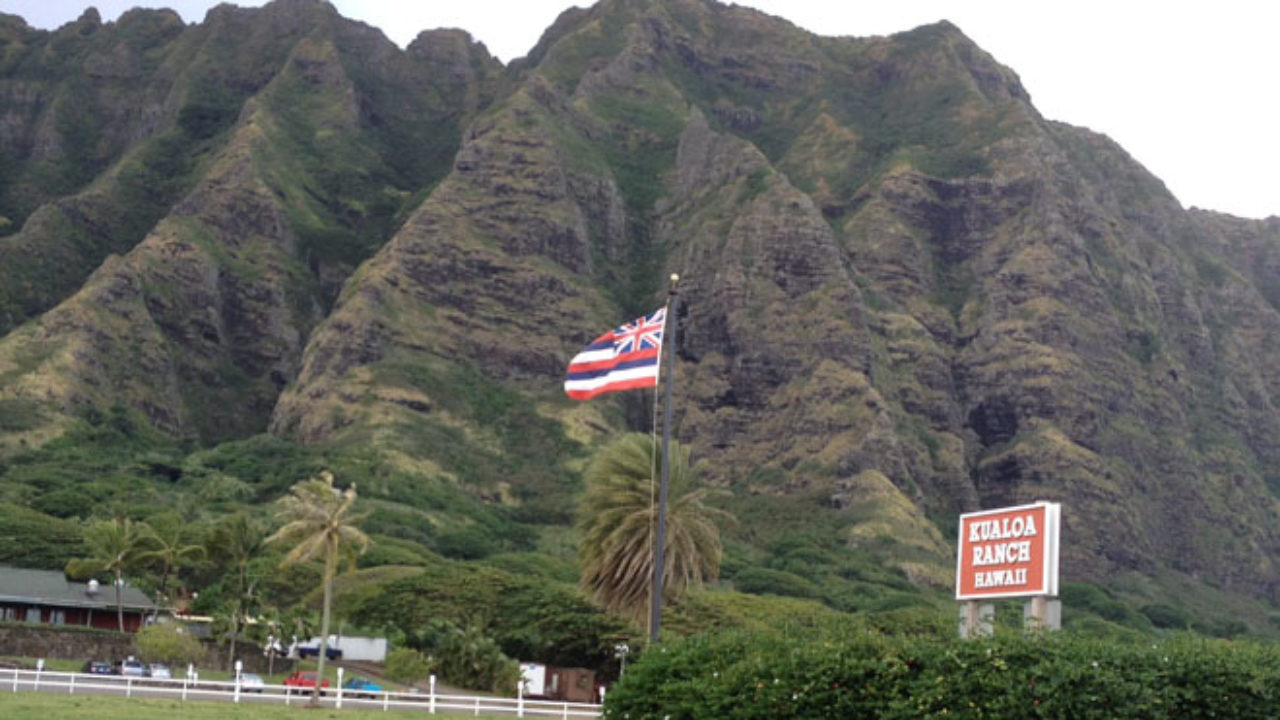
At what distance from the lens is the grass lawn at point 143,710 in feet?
139

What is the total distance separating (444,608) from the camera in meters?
119

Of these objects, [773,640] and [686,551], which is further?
[686,551]

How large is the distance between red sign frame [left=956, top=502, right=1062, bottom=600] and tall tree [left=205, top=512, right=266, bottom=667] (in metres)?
57.8

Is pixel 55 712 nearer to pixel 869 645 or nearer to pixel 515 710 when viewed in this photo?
pixel 515 710

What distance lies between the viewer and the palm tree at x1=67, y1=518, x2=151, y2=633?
328ft

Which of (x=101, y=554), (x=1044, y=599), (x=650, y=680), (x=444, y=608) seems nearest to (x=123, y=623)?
(x=101, y=554)

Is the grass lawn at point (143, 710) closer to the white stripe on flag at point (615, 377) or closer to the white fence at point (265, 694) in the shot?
the white fence at point (265, 694)

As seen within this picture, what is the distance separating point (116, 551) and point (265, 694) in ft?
148

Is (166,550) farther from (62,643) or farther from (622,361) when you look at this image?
(622,361)

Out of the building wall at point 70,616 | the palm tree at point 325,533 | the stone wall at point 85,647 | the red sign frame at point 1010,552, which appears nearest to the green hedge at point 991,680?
the red sign frame at point 1010,552

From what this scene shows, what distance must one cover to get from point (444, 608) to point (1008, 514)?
292ft

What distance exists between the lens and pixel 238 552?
10531 cm

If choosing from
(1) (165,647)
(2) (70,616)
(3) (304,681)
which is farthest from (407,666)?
(2) (70,616)

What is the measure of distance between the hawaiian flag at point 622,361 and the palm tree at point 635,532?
51.1 feet
